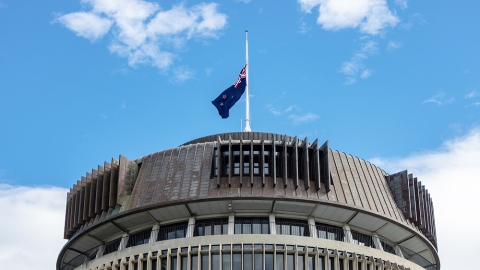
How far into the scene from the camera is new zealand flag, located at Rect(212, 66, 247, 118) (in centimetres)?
6456

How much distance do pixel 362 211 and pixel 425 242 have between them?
7.04 m

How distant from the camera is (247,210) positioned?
184ft

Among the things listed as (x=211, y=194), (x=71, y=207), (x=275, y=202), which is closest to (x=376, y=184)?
(x=275, y=202)

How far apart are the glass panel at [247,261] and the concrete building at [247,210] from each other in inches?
2.5

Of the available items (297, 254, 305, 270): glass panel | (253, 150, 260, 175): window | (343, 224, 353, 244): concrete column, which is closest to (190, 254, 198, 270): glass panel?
(297, 254, 305, 270): glass panel

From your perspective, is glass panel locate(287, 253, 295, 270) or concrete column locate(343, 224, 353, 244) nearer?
glass panel locate(287, 253, 295, 270)

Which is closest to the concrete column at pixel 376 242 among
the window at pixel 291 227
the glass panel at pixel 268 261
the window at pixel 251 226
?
the window at pixel 291 227

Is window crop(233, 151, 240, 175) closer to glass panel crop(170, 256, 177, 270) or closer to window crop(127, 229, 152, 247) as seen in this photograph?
glass panel crop(170, 256, 177, 270)

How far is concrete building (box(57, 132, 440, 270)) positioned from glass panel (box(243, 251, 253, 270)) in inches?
2.5

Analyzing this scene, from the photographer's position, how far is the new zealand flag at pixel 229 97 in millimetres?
64562

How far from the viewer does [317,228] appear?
5675 centimetres

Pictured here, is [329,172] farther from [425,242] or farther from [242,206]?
[425,242]

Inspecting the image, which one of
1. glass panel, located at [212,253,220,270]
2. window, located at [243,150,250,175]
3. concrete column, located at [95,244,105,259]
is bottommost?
glass panel, located at [212,253,220,270]

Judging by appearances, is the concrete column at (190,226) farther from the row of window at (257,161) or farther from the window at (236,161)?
the window at (236,161)
